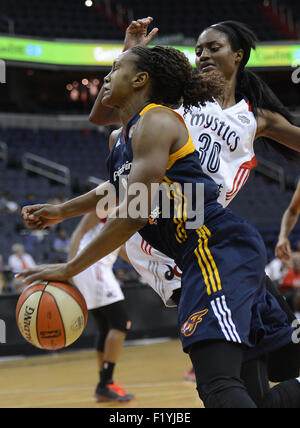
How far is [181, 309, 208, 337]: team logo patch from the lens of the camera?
2.25m

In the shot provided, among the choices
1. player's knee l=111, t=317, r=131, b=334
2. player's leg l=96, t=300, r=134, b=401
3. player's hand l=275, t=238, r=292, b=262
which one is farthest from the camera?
player's knee l=111, t=317, r=131, b=334

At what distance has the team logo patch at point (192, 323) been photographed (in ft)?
7.38

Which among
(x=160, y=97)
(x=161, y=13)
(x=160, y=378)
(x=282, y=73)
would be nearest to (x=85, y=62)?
(x=161, y=13)

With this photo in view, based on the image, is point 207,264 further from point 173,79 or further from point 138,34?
point 138,34

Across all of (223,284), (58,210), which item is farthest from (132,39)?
(223,284)

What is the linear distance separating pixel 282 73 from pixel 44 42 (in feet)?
27.7

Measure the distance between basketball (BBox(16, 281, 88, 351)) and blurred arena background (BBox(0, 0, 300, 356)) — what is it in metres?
8.00

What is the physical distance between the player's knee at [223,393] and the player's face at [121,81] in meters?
1.18

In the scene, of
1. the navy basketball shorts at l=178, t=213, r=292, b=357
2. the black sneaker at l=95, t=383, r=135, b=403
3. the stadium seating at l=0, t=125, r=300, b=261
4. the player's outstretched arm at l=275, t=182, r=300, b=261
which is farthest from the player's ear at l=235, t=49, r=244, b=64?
the stadium seating at l=0, t=125, r=300, b=261

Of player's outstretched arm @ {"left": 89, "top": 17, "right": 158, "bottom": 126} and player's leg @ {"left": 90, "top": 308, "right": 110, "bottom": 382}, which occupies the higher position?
player's outstretched arm @ {"left": 89, "top": 17, "right": 158, "bottom": 126}

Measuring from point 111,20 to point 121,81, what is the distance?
57.6 ft

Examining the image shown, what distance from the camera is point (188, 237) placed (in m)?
2.40

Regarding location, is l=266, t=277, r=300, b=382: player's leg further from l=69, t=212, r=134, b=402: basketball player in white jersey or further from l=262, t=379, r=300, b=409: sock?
l=69, t=212, r=134, b=402: basketball player in white jersey

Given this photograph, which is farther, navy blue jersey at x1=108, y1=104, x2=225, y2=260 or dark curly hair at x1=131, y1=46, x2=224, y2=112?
dark curly hair at x1=131, y1=46, x2=224, y2=112
